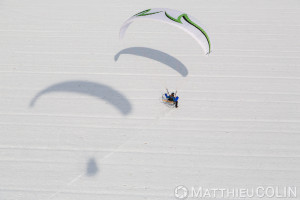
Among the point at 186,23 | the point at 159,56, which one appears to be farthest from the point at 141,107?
the point at 159,56

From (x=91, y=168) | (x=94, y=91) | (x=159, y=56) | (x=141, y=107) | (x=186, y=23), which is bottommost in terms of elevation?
(x=91, y=168)

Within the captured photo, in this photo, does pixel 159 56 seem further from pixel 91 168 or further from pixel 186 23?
Answer: pixel 91 168

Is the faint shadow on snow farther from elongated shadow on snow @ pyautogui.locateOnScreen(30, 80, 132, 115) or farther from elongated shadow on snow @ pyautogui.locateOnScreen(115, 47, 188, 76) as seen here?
elongated shadow on snow @ pyautogui.locateOnScreen(115, 47, 188, 76)

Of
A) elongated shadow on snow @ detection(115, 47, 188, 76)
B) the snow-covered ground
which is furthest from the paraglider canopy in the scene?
elongated shadow on snow @ detection(115, 47, 188, 76)

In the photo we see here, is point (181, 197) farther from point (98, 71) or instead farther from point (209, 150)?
point (98, 71)

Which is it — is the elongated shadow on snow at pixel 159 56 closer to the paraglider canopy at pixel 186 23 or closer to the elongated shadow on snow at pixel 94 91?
the elongated shadow on snow at pixel 94 91

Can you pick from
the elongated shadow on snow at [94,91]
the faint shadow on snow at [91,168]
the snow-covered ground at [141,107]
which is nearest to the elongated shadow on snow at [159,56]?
the snow-covered ground at [141,107]
